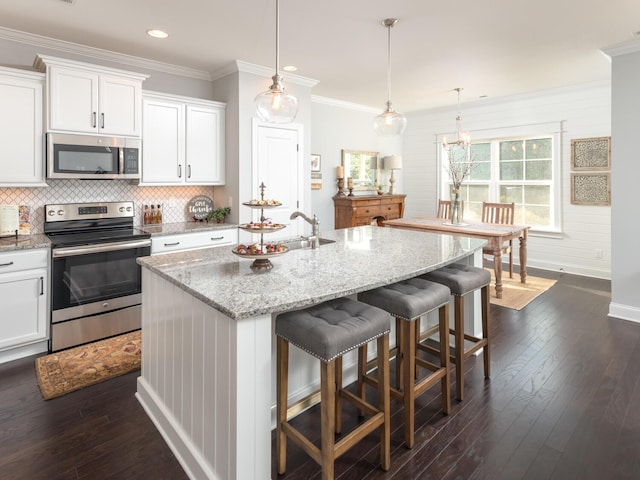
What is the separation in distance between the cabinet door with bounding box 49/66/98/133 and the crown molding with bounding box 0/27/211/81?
21.9 inches

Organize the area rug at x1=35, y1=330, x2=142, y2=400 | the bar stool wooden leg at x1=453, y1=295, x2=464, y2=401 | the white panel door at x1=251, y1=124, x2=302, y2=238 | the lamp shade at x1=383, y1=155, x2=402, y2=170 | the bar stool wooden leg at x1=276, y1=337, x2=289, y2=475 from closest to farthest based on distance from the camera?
1. the bar stool wooden leg at x1=276, y1=337, x2=289, y2=475
2. the bar stool wooden leg at x1=453, y1=295, x2=464, y2=401
3. the area rug at x1=35, y1=330, x2=142, y2=400
4. the white panel door at x1=251, y1=124, x2=302, y2=238
5. the lamp shade at x1=383, y1=155, x2=402, y2=170

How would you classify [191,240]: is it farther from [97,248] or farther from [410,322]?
[410,322]

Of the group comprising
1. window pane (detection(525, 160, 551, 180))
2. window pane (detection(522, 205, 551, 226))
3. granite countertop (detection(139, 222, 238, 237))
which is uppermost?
window pane (detection(525, 160, 551, 180))

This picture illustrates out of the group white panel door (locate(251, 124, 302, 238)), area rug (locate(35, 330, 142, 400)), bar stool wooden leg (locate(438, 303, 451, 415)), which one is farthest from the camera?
white panel door (locate(251, 124, 302, 238))

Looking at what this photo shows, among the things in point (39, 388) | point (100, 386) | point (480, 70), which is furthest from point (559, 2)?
point (39, 388)

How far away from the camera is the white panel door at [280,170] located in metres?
4.49

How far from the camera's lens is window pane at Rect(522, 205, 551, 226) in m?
5.97

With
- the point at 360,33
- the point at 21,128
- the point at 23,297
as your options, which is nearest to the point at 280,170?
the point at 360,33

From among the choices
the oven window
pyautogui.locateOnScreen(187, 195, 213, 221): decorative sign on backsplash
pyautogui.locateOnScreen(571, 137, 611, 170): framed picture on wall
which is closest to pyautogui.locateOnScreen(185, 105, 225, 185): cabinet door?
pyautogui.locateOnScreen(187, 195, 213, 221): decorative sign on backsplash

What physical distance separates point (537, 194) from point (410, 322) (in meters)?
5.11

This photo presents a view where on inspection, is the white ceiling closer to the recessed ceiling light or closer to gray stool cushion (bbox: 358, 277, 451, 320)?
the recessed ceiling light

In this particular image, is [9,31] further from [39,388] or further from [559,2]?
[559,2]

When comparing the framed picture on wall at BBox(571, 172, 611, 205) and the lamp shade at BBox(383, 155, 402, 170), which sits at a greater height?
the lamp shade at BBox(383, 155, 402, 170)

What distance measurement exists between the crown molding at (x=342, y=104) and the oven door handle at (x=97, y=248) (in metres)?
3.50
